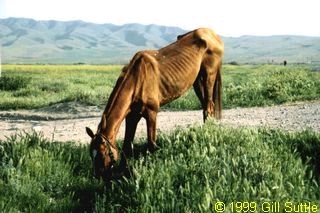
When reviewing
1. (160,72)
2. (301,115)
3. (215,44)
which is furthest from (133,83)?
(301,115)

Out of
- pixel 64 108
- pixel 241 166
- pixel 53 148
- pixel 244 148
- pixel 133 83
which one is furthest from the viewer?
pixel 64 108

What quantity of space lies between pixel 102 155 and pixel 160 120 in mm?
8226

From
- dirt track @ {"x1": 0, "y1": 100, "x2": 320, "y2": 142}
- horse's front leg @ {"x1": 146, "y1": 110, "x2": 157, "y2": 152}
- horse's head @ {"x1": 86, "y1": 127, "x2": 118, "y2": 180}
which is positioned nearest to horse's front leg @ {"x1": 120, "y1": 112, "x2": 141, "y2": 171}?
horse's front leg @ {"x1": 146, "y1": 110, "x2": 157, "y2": 152}

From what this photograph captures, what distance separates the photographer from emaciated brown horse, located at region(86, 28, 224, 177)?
6980 millimetres

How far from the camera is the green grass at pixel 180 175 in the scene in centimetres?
572

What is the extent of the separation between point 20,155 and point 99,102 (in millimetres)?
13337

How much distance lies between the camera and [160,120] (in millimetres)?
14969

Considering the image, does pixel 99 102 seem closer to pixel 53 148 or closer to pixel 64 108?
pixel 64 108

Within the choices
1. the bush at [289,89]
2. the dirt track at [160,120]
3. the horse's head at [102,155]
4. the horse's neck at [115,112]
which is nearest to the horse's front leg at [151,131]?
the horse's neck at [115,112]

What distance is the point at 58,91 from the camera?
97.8 feet

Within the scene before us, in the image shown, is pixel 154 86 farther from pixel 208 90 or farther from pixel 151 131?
pixel 208 90

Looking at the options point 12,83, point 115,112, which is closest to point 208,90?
point 115,112

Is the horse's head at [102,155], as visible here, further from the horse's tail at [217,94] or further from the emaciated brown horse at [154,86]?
the horse's tail at [217,94]

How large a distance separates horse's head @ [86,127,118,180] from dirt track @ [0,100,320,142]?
437 cm
